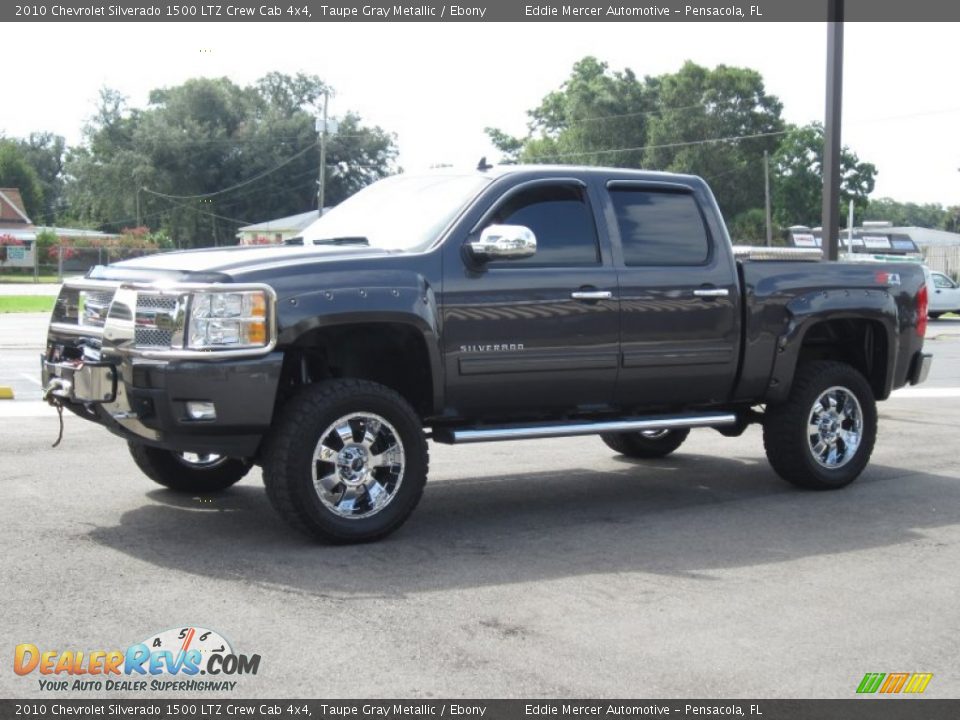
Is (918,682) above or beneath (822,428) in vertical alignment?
beneath

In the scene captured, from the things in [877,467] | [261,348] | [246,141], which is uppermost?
[246,141]

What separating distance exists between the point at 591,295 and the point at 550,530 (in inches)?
55.1

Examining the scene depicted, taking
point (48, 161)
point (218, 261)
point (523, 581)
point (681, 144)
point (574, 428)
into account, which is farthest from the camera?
point (48, 161)

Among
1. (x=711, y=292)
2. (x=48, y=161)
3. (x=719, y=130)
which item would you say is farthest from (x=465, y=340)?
(x=48, y=161)

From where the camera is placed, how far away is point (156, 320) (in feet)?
20.6

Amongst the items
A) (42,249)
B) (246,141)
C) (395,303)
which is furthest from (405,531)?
(246,141)

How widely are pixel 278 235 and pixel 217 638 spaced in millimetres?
70008

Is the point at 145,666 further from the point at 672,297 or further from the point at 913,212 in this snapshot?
the point at 913,212

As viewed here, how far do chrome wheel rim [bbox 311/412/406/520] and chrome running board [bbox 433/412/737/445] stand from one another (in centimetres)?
42

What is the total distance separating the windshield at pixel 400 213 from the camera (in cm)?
720

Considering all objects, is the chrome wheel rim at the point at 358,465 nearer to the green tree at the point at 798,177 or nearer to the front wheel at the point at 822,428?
the front wheel at the point at 822,428

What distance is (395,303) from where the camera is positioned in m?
6.59

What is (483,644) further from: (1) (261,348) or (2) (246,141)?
(2) (246,141)

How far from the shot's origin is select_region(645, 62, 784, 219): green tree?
74938 millimetres
